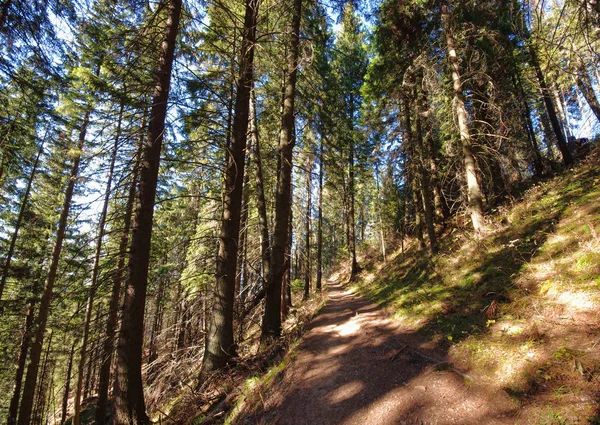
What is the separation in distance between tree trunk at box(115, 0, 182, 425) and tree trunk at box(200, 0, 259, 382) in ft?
4.20

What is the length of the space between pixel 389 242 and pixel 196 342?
60.6 feet

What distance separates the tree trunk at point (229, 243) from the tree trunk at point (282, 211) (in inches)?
49.6

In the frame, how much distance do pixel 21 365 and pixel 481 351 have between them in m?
20.1

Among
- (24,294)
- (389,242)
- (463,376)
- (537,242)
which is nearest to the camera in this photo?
(463,376)

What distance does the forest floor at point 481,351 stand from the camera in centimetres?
276

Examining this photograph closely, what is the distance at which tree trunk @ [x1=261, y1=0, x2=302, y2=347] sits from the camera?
663 cm

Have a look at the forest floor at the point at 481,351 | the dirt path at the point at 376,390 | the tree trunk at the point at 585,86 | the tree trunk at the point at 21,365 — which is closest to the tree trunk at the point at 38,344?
the tree trunk at the point at 21,365

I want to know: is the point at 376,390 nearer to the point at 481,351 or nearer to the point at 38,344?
the point at 481,351

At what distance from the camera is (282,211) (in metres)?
6.93

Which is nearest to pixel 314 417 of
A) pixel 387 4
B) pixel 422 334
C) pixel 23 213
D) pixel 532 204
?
pixel 422 334

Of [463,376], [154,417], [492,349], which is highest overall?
[492,349]

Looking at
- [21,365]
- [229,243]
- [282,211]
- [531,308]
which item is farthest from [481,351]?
[21,365]

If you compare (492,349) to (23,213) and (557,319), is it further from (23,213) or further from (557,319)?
(23,213)

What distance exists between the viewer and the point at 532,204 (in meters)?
8.56
